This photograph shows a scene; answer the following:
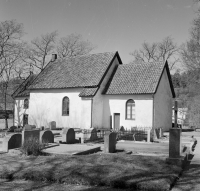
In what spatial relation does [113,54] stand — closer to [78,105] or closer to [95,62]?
[95,62]

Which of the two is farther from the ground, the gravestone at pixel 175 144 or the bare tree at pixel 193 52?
the bare tree at pixel 193 52

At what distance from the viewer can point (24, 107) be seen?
33312 millimetres

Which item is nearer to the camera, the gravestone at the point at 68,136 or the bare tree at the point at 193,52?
the gravestone at the point at 68,136

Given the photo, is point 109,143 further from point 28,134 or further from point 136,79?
point 136,79

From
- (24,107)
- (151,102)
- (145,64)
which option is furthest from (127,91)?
(24,107)

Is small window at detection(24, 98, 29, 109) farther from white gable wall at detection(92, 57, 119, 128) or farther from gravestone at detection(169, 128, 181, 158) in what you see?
gravestone at detection(169, 128, 181, 158)

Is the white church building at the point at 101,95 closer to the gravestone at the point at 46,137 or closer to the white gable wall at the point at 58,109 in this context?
the white gable wall at the point at 58,109

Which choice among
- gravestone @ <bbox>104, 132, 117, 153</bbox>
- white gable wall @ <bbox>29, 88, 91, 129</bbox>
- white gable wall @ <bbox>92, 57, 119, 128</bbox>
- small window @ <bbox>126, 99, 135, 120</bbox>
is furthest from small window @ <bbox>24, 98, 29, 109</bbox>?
gravestone @ <bbox>104, 132, 117, 153</bbox>

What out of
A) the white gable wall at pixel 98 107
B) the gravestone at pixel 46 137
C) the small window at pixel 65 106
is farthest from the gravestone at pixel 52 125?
the gravestone at pixel 46 137

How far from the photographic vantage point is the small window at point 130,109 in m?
26.9

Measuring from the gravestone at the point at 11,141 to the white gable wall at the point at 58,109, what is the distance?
1372 cm

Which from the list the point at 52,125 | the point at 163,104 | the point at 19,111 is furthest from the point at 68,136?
the point at 19,111

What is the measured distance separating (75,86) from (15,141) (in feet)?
51.4

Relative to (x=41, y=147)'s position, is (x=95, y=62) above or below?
above
